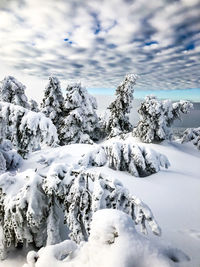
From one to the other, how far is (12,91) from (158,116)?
11701 mm

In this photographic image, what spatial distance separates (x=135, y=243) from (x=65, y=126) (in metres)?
15.1

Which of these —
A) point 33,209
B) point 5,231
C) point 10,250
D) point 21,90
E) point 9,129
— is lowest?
point 10,250

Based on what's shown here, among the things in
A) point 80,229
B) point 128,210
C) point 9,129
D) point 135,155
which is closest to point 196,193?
point 135,155

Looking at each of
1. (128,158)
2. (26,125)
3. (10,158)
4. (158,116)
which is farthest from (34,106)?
(26,125)

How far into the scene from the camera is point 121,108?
64.6 ft

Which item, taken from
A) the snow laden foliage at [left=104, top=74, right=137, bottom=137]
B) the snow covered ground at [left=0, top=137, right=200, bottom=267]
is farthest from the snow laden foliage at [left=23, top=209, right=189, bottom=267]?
the snow laden foliage at [left=104, top=74, right=137, bottom=137]

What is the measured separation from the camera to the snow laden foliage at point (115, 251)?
5.35ft

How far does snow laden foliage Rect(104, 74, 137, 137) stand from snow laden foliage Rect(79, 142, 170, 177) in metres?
11.5

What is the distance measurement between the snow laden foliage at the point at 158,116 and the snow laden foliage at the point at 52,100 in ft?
28.9

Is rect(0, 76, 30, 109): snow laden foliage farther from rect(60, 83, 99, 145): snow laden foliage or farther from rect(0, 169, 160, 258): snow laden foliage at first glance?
rect(0, 169, 160, 258): snow laden foliage

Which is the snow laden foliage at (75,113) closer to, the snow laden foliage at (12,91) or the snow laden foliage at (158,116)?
the snow laden foliage at (12,91)

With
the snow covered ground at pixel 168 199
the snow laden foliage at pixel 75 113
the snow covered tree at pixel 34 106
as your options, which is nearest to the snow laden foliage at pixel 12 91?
the snow laden foliage at pixel 75 113

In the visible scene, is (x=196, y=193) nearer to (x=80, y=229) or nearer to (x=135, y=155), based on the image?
(x=135, y=155)

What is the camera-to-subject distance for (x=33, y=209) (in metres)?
2.79
